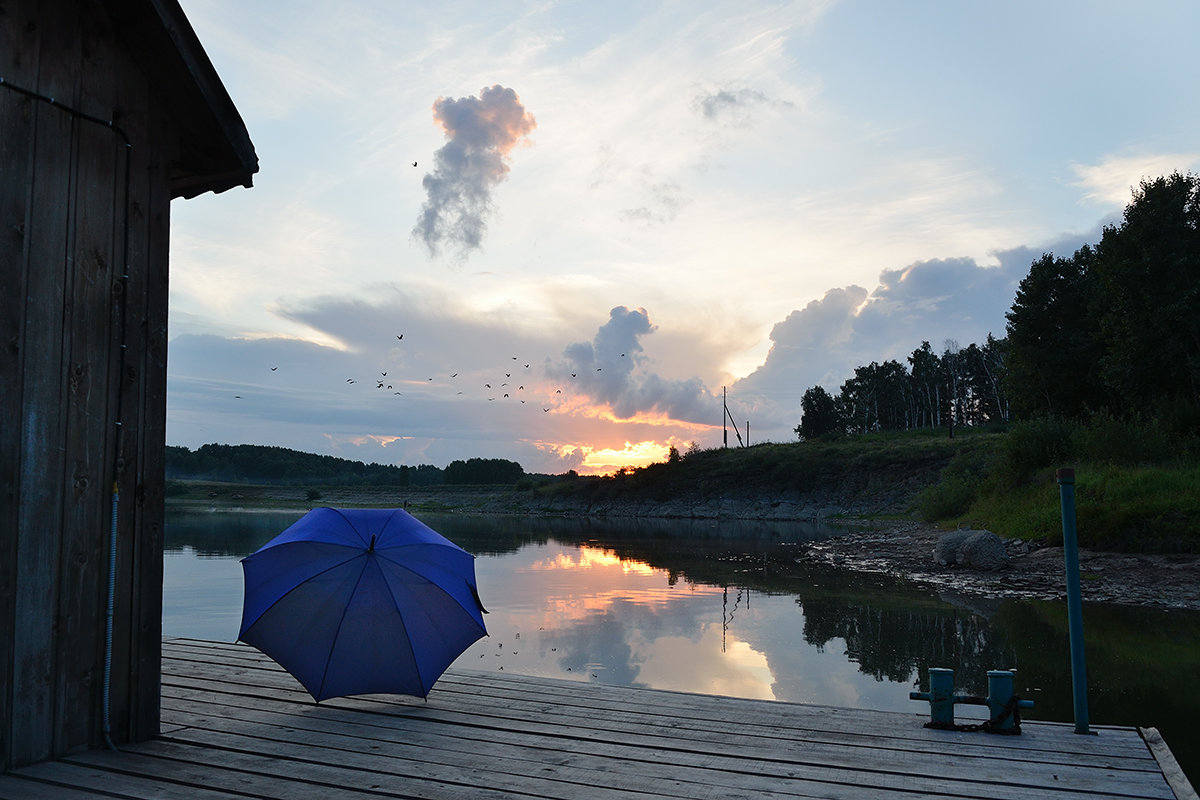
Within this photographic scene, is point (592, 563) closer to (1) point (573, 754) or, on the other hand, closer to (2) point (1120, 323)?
(1) point (573, 754)

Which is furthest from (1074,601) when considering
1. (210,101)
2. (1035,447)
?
(1035,447)

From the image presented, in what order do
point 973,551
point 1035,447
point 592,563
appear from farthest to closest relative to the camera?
point 1035,447 < point 592,563 < point 973,551

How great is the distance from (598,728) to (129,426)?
118 inches

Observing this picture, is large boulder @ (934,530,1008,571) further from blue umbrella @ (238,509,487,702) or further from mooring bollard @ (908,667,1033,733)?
blue umbrella @ (238,509,487,702)

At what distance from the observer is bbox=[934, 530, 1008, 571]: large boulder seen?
1933 centimetres

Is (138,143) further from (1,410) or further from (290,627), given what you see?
(290,627)

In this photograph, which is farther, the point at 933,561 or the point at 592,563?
the point at 592,563

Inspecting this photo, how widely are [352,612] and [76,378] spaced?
1923 millimetres

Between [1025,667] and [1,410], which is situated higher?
[1,410]

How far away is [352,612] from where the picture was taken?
4980mm

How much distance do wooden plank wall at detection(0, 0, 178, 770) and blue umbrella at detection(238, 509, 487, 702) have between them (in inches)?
24.2

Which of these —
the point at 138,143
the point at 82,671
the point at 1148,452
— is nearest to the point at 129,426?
the point at 82,671

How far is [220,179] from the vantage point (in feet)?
16.9

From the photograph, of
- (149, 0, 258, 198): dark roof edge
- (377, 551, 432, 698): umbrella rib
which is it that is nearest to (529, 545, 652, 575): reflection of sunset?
(377, 551, 432, 698): umbrella rib
